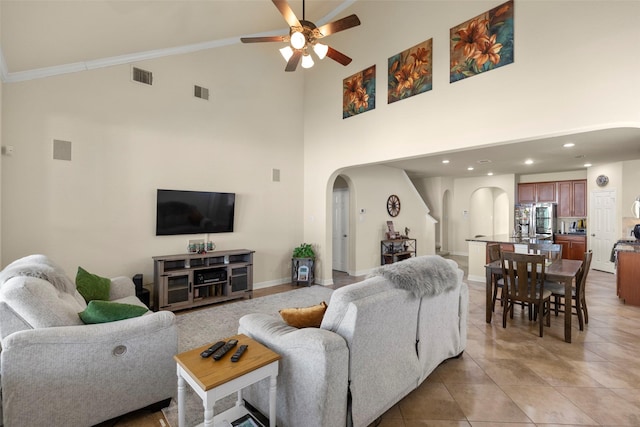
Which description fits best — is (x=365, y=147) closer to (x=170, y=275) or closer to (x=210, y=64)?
(x=210, y=64)

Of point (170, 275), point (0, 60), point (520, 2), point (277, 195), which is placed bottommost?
point (170, 275)

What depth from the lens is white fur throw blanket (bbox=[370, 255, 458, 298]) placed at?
6.67ft

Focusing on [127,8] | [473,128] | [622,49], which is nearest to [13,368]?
[127,8]

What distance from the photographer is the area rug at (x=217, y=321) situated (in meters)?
2.09

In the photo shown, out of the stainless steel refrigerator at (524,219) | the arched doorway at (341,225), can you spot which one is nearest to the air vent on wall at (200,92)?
the arched doorway at (341,225)

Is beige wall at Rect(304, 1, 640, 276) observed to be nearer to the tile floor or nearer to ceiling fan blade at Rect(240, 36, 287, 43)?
ceiling fan blade at Rect(240, 36, 287, 43)

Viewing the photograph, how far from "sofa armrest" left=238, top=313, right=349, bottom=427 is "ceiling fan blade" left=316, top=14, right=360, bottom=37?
9.26 feet

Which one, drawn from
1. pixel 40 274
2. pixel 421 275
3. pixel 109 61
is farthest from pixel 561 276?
pixel 109 61

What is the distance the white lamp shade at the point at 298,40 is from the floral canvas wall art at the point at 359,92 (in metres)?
2.13

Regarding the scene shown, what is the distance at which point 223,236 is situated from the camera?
16.5ft

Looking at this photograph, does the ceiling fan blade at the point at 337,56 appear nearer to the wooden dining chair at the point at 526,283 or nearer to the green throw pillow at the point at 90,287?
the wooden dining chair at the point at 526,283

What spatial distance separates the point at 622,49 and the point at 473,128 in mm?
1393

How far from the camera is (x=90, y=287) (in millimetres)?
2994

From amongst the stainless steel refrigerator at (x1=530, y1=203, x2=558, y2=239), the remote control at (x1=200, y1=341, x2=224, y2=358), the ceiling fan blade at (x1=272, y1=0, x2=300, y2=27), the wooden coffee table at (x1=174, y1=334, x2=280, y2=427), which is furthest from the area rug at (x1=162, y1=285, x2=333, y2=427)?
the stainless steel refrigerator at (x1=530, y1=203, x2=558, y2=239)
